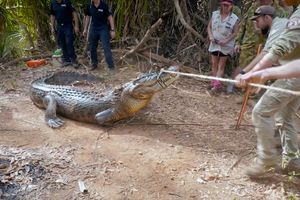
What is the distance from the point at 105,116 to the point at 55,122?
0.60 m

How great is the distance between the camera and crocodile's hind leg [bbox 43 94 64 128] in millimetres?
4504

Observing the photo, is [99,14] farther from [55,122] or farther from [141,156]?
[141,156]

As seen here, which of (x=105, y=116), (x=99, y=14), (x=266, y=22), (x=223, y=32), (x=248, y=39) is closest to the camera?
(x=266, y=22)

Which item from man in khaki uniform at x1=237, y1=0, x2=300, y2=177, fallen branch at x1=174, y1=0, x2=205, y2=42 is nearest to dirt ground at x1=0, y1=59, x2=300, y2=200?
man in khaki uniform at x1=237, y1=0, x2=300, y2=177

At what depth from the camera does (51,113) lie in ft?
15.2

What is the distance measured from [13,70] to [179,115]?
3472mm

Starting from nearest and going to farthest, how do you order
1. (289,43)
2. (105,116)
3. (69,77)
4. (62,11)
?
(289,43), (105,116), (69,77), (62,11)

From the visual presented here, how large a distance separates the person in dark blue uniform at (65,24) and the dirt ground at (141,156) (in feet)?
6.14

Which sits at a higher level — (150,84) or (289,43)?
(289,43)

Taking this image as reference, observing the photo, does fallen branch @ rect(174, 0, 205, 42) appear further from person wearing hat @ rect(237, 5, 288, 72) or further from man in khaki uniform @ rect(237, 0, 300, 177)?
man in khaki uniform @ rect(237, 0, 300, 177)

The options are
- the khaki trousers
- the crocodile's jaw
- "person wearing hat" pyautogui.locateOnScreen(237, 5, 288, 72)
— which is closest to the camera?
the khaki trousers

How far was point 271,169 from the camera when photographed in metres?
3.33

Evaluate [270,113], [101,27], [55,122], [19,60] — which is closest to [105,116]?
[55,122]

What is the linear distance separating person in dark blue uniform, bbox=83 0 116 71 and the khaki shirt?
405cm
